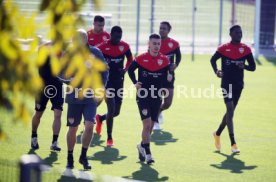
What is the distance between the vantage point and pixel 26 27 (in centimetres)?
357

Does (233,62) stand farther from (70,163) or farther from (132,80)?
(70,163)

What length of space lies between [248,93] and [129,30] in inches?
574

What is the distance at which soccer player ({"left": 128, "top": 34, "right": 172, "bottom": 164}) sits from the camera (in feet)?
37.0

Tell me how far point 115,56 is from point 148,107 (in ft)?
7.71

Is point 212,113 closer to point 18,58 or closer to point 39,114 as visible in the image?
point 39,114

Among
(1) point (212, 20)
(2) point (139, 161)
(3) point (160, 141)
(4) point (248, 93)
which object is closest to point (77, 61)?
(2) point (139, 161)

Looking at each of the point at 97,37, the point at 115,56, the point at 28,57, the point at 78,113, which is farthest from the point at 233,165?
the point at 28,57

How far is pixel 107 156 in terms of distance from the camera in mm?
11875

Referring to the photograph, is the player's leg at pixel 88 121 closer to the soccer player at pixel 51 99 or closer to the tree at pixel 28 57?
the soccer player at pixel 51 99

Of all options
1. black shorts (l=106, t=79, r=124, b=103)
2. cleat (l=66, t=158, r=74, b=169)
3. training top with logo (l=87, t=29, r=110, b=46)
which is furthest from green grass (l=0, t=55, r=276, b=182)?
training top with logo (l=87, t=29, r=110, b=46)

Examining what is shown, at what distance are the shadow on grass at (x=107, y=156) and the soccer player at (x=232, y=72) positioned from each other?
5.90 ft

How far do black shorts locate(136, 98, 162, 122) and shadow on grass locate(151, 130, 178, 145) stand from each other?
6.23 ft

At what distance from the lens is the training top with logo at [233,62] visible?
12555 millimetres

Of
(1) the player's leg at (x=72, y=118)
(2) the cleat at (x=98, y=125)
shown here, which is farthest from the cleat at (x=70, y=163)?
(2) the cleat at (x=98, y=125)
